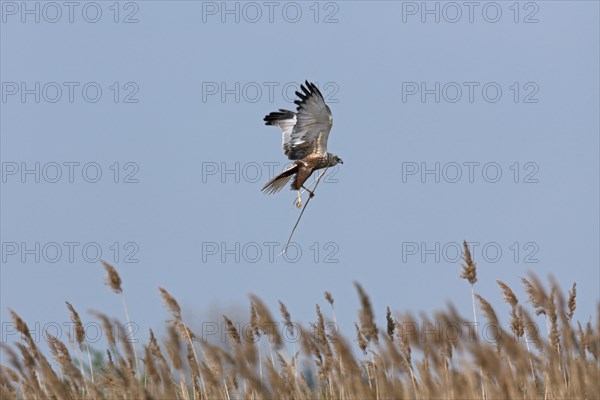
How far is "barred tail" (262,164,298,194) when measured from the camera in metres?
9.64

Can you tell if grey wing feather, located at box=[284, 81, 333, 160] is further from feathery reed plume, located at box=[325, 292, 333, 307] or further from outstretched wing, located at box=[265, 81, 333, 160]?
feathery reed plume, located at box=[325, 292, 333, 307]

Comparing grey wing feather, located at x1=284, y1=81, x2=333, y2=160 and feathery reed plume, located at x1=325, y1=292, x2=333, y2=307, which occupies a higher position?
grey wing feather, located at x1=284, y1=81, x2=333, y2=160

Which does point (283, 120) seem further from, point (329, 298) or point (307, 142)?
point (329, 298)

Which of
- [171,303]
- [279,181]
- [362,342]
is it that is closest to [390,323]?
[362,342]

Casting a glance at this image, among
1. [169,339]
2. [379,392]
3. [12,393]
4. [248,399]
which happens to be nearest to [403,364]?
[379,392]

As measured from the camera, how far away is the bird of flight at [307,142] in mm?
9672

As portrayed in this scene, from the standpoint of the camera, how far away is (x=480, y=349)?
198 inches

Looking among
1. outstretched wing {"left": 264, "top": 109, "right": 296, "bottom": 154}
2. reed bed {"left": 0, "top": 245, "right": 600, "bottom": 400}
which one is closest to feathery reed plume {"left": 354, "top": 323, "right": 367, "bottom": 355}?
reed bed {"left": 0, "top": 245, "right": 600, "bottom": 400}

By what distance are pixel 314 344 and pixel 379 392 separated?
0.55 metres

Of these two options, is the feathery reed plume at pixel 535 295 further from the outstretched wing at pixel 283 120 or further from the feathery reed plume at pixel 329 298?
the outstretched wing at pixel 283 120

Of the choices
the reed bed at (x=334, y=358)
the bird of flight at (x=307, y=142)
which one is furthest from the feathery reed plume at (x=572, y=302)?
the bird of flight at (x=307, y=142)

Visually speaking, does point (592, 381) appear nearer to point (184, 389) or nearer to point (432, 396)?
point (432, 396)

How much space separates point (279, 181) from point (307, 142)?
17.3 inches

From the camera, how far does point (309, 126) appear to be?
9.79m
